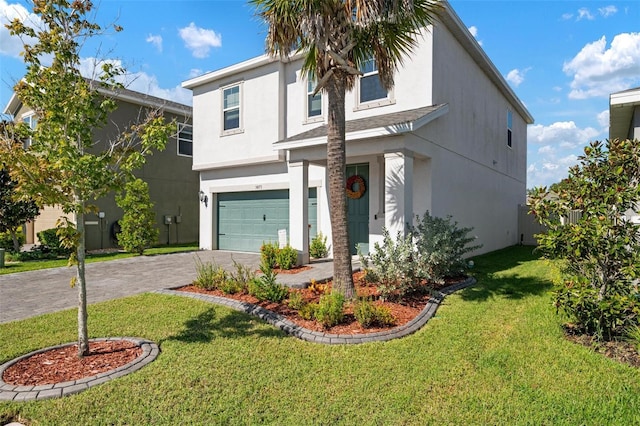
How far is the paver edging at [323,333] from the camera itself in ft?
16.4

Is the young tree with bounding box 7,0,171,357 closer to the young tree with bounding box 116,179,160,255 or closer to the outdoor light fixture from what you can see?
the young tree with bounding box 116,179,160,255

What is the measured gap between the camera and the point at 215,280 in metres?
7.44

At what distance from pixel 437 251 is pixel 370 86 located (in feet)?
19.1

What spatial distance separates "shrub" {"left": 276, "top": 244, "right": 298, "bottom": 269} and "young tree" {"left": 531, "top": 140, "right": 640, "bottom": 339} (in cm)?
612

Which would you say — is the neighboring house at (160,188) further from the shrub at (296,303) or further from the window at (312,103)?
the shrub at (296,303)

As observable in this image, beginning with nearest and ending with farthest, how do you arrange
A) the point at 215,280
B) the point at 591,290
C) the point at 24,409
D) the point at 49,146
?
the point at 24,409
the point at 49,146
the point at 591,290
the point at 215,280

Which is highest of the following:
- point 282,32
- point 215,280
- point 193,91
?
point 193,91

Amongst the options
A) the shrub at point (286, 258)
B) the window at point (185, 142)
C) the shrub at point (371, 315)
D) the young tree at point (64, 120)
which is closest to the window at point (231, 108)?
the window at point (185, 142)

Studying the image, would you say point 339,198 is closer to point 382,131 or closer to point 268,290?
point 268,290

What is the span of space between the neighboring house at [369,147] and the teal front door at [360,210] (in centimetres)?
3

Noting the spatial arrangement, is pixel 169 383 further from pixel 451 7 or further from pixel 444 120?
pixel 451 7

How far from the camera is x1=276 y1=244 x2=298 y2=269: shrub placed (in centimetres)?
970

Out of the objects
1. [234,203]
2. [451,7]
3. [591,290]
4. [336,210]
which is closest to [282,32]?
[336,210]

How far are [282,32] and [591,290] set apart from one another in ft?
21.8
